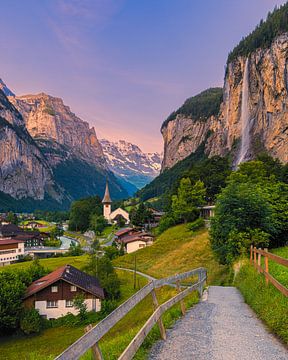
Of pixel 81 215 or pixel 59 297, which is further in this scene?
pixel 81 215

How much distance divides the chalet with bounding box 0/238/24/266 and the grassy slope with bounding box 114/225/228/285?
43.3 m

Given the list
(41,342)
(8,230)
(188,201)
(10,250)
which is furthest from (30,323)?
(8,230)

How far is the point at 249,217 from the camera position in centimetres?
2902

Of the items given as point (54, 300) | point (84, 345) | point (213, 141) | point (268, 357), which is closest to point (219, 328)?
point (268, 357)

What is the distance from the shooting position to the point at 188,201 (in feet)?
249

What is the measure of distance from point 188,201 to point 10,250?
52723 mm

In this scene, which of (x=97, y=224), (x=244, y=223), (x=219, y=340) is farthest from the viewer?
(x=97, y=224)

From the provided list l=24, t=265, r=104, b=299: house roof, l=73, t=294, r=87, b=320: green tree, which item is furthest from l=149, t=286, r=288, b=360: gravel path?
l=24, t=265, r=104, b=299: house roof

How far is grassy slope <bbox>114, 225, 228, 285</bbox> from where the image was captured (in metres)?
40.2

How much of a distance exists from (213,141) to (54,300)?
14984cm

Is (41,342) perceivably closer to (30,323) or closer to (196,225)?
(30,323)

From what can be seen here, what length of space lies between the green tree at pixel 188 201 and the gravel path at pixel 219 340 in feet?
205

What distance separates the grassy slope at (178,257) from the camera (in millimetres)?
40213

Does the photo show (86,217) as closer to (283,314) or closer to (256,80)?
(256,80)
